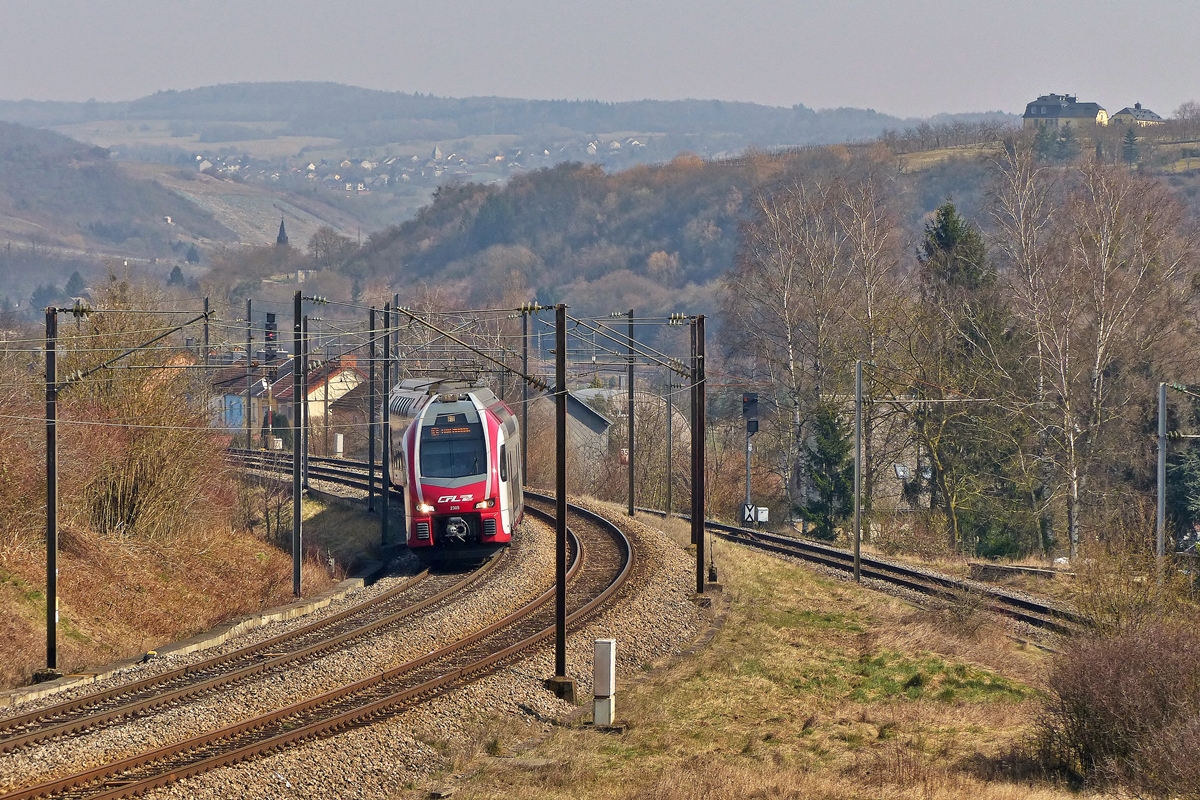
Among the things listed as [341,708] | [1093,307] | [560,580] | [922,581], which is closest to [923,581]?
[922,581]

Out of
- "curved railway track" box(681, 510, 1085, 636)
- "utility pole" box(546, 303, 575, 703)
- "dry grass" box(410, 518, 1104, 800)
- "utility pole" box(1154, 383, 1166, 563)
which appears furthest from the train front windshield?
"utility pole" box(1154, 383, 1166, 563)

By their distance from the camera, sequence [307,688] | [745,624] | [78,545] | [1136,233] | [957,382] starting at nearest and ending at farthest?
[307,688]
[745,624]
[78,545]
[1136,233]
[957,382]

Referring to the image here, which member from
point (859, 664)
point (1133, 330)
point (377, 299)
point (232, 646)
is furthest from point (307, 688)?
point (377, 299)

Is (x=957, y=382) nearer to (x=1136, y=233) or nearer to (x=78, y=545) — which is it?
(x=1136, y=233)

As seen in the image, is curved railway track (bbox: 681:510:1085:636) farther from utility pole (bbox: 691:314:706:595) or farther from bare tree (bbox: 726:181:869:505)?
bare tree (bbox: 726:181:869:505)

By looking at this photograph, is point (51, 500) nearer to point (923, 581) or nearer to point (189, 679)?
point (189, 679)

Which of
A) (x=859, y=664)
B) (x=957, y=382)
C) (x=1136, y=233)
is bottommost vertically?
(x=859, y=664)

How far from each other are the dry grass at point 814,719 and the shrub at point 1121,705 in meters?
0.85

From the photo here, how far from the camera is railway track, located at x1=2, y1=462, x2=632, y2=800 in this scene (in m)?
15.0

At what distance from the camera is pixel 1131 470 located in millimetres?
45438

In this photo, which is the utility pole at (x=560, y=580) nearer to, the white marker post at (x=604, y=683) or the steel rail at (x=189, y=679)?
the white marker post at (x=604, y=683)

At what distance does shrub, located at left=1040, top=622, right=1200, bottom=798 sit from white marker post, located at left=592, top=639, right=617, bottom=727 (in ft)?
19.8

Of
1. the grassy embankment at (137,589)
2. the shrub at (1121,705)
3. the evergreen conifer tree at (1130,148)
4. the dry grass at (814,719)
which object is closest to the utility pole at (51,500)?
the grassy embankment at (137,589)

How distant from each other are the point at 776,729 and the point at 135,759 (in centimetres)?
900
